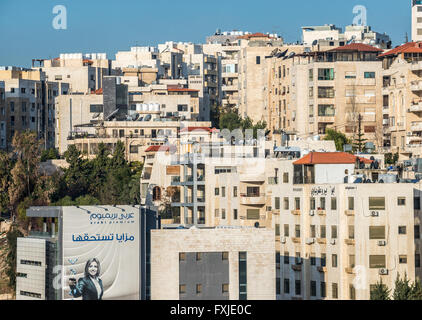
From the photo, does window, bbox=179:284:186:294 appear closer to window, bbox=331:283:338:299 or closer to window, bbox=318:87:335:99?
window, bbox=331:283:338:299

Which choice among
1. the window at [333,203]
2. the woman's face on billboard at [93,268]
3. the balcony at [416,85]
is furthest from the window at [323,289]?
the balcony at [416,85]

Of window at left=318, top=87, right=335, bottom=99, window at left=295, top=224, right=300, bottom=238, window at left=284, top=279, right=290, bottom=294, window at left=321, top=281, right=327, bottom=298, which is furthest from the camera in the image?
window at left=318, top=87, right=335, bottom=99

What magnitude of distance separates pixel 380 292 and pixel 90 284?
1090 centimetres

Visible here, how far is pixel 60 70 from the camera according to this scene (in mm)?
103062

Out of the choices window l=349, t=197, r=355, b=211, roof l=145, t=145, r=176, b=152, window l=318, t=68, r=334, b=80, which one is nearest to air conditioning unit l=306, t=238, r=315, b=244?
window l=349, t=197, r=355, b=211

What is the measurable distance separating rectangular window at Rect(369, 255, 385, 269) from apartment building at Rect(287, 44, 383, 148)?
1179 inches

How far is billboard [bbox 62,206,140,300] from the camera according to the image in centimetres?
3412

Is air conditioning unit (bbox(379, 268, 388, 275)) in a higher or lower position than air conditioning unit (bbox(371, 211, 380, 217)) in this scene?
lower

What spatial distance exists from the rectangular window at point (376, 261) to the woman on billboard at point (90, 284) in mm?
11759

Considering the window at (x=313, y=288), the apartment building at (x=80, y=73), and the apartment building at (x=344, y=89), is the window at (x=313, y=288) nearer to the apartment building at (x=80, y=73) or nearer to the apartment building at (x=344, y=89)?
the apartment building at (x=344, y=89)

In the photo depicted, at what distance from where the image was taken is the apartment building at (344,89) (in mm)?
72250
